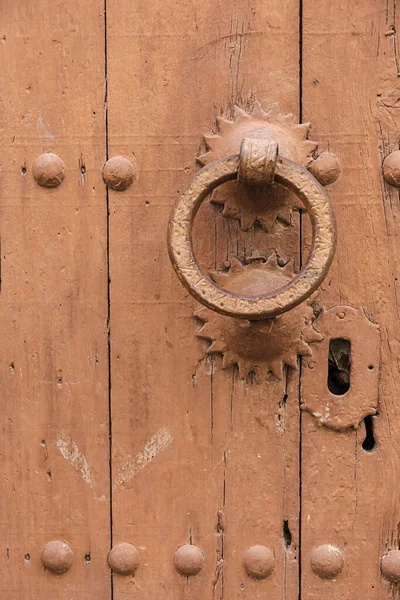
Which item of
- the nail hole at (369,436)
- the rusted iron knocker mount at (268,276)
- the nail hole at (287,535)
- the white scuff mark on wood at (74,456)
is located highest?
the rusted iron knocker mount at (268,276)

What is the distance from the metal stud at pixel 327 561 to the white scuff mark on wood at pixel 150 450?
245mm

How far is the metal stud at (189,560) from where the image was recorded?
3.60 ft

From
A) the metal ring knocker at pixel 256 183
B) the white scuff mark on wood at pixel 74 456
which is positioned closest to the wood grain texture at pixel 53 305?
the white scuff mark on wood at pixel 74 456

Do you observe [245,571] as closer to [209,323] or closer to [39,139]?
[209,323]

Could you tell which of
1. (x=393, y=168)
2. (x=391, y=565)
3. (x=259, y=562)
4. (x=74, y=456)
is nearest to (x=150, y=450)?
(x=74, y=456)

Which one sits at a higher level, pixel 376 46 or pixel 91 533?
pixel 376 46

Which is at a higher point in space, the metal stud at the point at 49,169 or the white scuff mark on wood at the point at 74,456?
→ the metal stud at the point at 49,169

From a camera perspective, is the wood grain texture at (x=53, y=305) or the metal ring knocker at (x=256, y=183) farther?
the wood grain texture at (x=53, y=305)

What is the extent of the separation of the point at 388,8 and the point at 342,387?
505 mm

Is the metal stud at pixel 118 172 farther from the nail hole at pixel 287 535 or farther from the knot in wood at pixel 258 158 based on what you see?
the nail hole at pixel 287 535

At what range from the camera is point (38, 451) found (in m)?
1.12

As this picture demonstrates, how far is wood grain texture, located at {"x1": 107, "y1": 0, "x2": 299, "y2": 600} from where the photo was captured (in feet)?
3.56

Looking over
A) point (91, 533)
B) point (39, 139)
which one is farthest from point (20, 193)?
point (91, 533)

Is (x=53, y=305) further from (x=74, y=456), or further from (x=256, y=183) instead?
(x=256, y=183)
